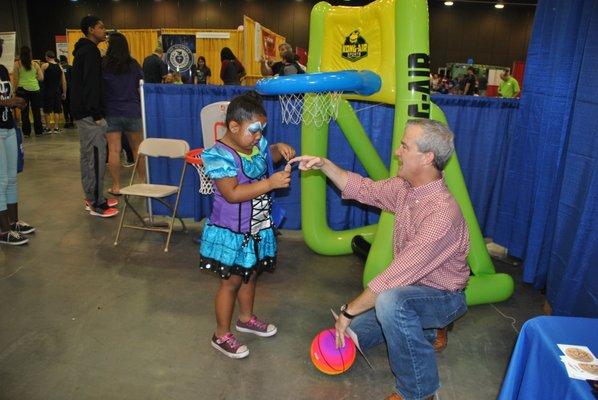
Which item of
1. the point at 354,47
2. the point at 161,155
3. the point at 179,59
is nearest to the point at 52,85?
the point at 179,59

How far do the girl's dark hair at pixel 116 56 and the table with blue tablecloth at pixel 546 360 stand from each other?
15.2 feet

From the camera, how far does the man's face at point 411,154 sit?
6.23 ft

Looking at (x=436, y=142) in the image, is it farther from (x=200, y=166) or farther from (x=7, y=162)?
(x=7, y=162)

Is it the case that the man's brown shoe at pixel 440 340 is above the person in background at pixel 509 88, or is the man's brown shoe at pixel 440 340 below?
below

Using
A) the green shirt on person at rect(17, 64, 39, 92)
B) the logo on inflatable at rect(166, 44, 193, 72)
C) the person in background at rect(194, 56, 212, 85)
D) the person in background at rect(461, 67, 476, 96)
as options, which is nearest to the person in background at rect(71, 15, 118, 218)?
the person in background at rect(194, 56, 212, 85)

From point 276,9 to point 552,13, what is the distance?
15.1 m

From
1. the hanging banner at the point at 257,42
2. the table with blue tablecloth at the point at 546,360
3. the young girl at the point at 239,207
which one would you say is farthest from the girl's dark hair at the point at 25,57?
the table with blue tablecloth at the point at 546,360

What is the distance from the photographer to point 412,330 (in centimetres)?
190

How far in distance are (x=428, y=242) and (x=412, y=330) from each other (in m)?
0.40

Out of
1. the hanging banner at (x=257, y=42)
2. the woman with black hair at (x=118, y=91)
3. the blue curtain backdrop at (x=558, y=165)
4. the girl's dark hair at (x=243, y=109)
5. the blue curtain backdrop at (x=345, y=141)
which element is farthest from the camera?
the hanging banner at (x=257, y=42)

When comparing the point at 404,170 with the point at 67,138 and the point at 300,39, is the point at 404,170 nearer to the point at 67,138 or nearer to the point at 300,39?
the point at 67,138

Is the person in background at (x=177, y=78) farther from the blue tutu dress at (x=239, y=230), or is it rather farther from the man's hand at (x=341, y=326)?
the man's hand at (x=341, y=326)

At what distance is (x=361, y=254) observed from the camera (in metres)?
3.59

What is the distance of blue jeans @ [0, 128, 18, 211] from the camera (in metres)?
3.57
